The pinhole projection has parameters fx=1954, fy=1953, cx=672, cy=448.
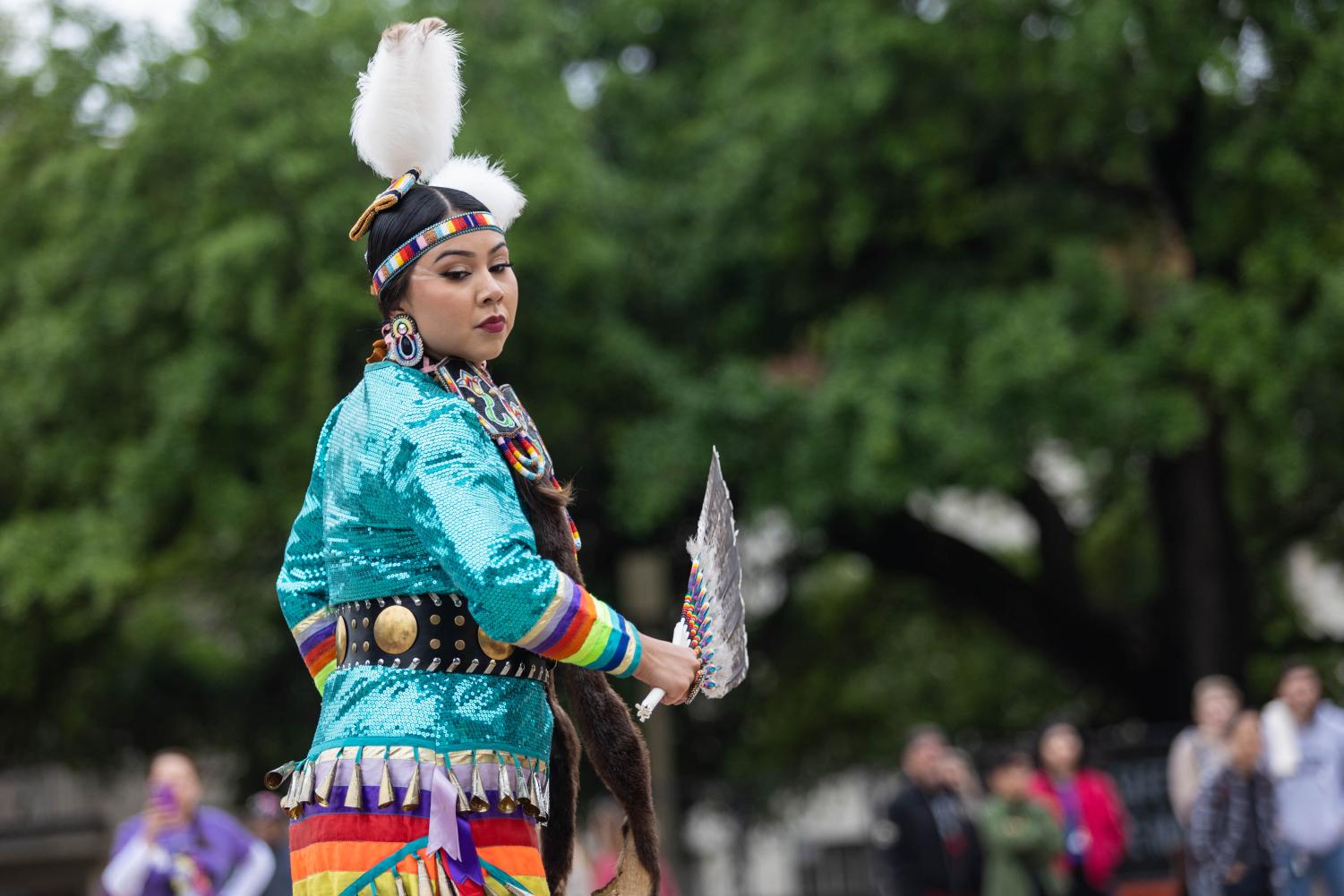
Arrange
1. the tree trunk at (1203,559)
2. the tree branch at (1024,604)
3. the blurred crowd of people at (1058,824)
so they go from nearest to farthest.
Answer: the blurred crowd of people at (1058,824) → the tree trunk at (1203,559) → the tree branch at (1024,604)

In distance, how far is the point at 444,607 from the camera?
3275 millimetres

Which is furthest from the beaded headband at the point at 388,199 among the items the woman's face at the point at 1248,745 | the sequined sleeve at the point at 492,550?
the woman's face at the point at 1248,745

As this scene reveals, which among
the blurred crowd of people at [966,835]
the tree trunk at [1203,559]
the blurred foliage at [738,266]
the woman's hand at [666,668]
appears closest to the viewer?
the woman's hand at [666,668]

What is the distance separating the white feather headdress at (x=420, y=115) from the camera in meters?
3.50

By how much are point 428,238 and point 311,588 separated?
73 centimetres

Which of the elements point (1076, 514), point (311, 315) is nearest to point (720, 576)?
point (311, 315)

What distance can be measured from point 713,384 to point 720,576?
11364 mm

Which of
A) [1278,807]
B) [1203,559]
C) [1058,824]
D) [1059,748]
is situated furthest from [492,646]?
[1203,559]

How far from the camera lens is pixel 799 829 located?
1912 cm

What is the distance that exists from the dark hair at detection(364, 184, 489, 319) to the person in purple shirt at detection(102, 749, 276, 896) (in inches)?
212

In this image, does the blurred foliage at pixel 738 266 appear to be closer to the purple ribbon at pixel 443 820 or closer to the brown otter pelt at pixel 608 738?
the brown otter pelt at pixel 608 738

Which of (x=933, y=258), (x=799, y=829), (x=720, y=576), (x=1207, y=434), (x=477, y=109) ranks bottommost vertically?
(x=720, y=576)

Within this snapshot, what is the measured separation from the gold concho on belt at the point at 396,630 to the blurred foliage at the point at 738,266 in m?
10.1

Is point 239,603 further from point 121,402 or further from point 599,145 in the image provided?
point 599,145
